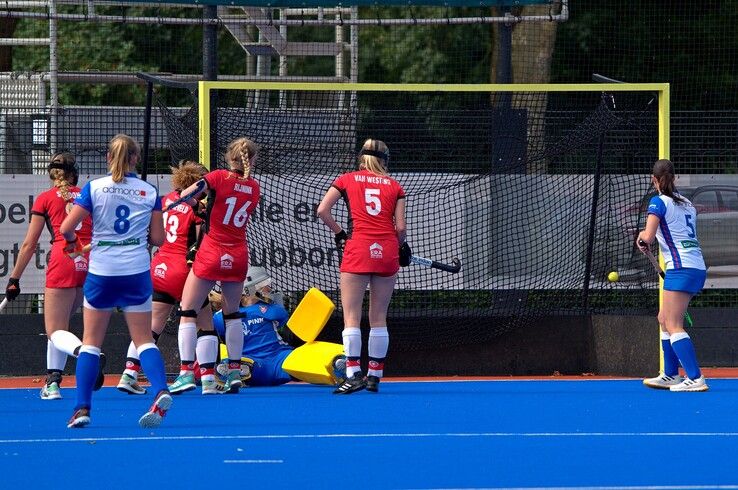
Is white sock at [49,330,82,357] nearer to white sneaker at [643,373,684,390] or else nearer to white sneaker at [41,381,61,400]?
white sneaker at [41,381,61,400]

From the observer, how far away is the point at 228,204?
10.8 meters

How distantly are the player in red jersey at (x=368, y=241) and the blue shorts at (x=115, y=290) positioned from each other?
2.60 m

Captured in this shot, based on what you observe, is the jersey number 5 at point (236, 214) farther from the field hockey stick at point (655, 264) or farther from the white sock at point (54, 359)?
the field hockey stick at point (655, 264)

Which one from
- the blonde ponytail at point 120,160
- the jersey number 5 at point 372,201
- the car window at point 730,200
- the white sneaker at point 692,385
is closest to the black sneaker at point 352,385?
the jersey number 5 at point 372,201

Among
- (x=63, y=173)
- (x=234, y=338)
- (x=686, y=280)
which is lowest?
(x=234, y=338)

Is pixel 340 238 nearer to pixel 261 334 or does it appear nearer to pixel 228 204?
pixel 228 204

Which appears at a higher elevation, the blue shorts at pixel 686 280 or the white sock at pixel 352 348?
the blue shorts at pixel 686 280

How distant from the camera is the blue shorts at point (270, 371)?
12.0 metres

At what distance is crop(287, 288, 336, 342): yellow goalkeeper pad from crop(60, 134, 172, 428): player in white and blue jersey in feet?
11.8

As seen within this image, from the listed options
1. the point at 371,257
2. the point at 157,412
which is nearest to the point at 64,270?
the point at 371,257

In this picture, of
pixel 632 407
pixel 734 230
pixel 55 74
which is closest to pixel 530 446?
pixel 632 407

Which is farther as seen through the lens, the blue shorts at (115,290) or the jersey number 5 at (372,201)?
the jersey number 5 at (372,201)

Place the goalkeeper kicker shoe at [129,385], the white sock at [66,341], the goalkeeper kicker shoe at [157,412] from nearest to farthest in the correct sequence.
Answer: the goalkeeper kicker shoe at [157,412], the white sock at [66,341], the goalkeeper kicker shoe at [129,385]

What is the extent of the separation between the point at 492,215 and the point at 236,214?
343 centimetres
